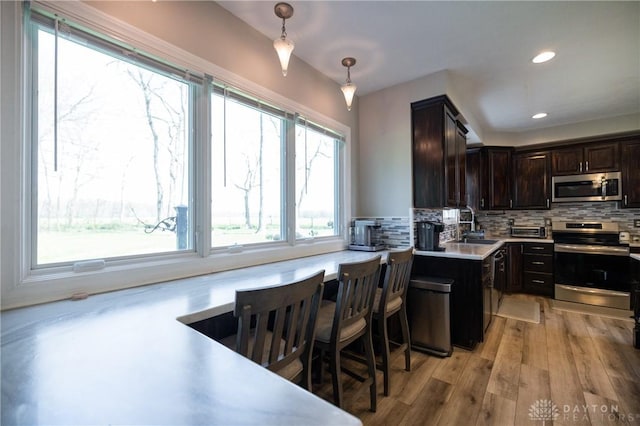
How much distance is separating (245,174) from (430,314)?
2.02m

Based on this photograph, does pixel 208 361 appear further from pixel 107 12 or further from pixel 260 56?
pixel 260 56

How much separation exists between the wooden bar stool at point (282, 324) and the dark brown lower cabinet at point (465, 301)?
163 cm

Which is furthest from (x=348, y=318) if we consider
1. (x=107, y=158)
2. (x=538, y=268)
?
(x=538, y=268)

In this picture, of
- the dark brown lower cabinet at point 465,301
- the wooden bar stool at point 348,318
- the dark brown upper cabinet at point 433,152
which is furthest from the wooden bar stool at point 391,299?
the dark brown upper cabinet at point 433,152

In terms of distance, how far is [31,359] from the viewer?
2.42ft

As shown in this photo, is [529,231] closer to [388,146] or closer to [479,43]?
[388,146]

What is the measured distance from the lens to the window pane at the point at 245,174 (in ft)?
6.34

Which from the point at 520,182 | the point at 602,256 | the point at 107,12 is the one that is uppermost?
the point at 107,12

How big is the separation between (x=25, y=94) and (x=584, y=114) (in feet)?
18.8

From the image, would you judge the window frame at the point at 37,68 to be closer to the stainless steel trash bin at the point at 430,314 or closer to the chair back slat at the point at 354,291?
the chair back slat at the point at 354,291

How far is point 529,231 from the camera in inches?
180

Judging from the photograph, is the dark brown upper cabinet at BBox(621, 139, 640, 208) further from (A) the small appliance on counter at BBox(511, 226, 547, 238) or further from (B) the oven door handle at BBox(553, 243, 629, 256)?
(A) the small appliance on counter at BBox(511, 226, 547, 238)

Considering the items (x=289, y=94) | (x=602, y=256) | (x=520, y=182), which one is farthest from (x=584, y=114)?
(x=289, y=94)

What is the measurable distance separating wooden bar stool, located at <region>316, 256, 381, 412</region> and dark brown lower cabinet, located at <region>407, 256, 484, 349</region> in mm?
1051
